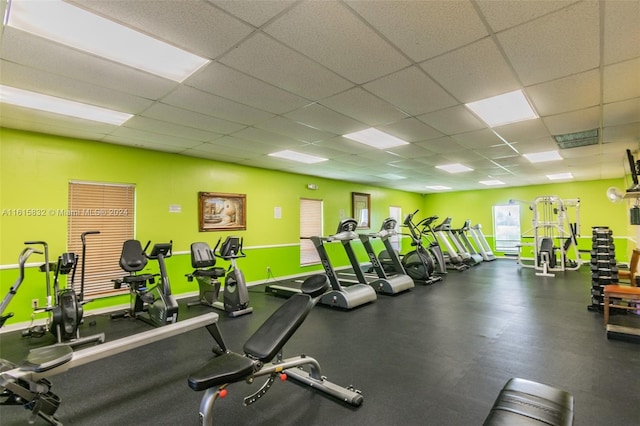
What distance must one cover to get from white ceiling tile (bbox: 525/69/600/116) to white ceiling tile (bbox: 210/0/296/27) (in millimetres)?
2565

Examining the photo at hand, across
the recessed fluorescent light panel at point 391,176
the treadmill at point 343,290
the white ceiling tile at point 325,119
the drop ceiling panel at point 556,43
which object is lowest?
the treadmill at point 343,290

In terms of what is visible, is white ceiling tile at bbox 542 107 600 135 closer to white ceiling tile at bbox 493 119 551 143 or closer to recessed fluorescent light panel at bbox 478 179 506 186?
white ceiling tile at bbox 493 119 551 143

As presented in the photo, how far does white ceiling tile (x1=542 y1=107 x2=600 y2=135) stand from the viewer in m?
3.70

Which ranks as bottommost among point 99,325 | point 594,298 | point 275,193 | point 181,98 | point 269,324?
point 99,325

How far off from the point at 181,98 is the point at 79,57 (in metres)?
0.92

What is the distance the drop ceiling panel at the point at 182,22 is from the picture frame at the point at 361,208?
742 cm

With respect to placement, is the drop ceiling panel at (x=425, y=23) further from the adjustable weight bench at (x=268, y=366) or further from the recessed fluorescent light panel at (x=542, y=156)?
the recessed fluorescent light panel at (x=542, y=156)

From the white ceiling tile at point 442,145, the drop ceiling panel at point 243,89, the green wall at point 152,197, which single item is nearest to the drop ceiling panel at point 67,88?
the drop ceiling panel at point 243,89

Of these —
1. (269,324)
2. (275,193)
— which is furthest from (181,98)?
(275,193)

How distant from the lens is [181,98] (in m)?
3.24

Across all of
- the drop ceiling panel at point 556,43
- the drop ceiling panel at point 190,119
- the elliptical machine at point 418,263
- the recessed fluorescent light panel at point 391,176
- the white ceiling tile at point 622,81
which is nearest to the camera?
the drop ceiling panel at point 556,43

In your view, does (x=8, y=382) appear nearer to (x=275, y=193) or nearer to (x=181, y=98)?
(x=181, y=98)

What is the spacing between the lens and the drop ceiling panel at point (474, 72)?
2416mm

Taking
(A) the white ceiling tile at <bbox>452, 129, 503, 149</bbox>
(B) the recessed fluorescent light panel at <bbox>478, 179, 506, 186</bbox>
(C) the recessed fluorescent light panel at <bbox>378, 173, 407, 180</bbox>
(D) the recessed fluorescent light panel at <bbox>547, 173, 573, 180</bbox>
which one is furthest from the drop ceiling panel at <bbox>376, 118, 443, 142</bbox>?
(D) the recessed fluorescent light panel at <bbox>547, 173, 573, 180</bbox>
